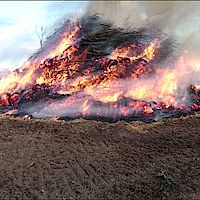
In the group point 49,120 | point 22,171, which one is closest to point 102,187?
point 22,171

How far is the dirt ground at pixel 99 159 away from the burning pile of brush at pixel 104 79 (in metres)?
0.61

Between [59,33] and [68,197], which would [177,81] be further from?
[68,197]

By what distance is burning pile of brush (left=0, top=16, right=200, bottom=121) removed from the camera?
8.29m

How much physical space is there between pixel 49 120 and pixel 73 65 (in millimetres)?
1677

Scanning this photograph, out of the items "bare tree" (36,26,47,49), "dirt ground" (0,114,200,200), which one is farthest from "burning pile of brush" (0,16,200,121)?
"dirt ground" (0,114,200,200)

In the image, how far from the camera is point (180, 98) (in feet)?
28.1

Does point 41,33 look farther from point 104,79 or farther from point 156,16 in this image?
point 156,16

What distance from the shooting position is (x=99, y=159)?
648 cm

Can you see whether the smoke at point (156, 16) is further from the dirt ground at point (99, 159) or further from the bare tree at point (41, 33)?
the dirt ground at point (99, 159)

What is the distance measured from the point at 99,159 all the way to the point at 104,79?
271 cm

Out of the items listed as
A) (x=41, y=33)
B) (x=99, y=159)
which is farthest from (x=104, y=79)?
(x=99, y=159)

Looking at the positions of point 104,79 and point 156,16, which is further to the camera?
point 156,16

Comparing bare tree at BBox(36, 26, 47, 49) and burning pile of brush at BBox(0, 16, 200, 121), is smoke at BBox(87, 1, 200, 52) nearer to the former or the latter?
burning pile of brush at BBox(0, 16, 200, 121)

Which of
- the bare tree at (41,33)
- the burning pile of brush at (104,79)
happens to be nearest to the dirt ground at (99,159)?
the burning pile of brush at (104,79)
